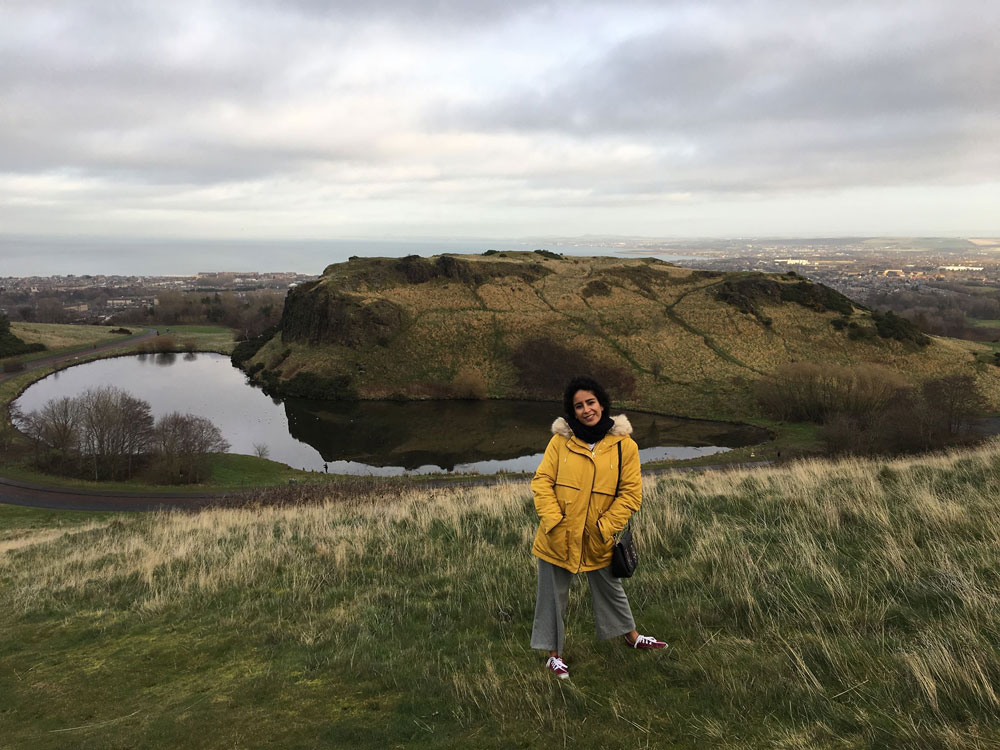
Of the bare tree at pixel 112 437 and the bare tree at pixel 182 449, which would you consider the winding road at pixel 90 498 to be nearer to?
the bare tree at pixel 182 449

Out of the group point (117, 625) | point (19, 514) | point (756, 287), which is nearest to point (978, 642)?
point (117, 625)

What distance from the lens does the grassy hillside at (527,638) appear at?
3.96 metres

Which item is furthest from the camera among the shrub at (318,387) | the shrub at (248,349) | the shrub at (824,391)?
the shrub at (248,349)

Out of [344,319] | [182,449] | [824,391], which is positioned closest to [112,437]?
[182,449]

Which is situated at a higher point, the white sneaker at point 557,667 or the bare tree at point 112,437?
the white sneaker at point 557,667

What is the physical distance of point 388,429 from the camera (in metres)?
54.1

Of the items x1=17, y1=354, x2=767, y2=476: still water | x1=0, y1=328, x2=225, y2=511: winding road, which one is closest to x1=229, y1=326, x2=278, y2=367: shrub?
x1=17, y1=354, x2=767, y2=476: still water

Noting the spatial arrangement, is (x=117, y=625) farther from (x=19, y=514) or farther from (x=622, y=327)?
(x=622, y=327)

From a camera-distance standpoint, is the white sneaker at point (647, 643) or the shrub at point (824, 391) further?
the shrub at point (824, 391)

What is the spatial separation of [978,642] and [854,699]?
1.20 metres

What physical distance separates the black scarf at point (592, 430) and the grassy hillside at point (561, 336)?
56.0 m

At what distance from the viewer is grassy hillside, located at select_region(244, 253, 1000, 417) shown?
6306 cm

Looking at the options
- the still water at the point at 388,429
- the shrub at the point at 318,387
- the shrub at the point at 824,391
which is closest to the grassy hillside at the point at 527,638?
the still water at the point at 388,429

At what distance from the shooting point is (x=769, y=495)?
10.0 meters
